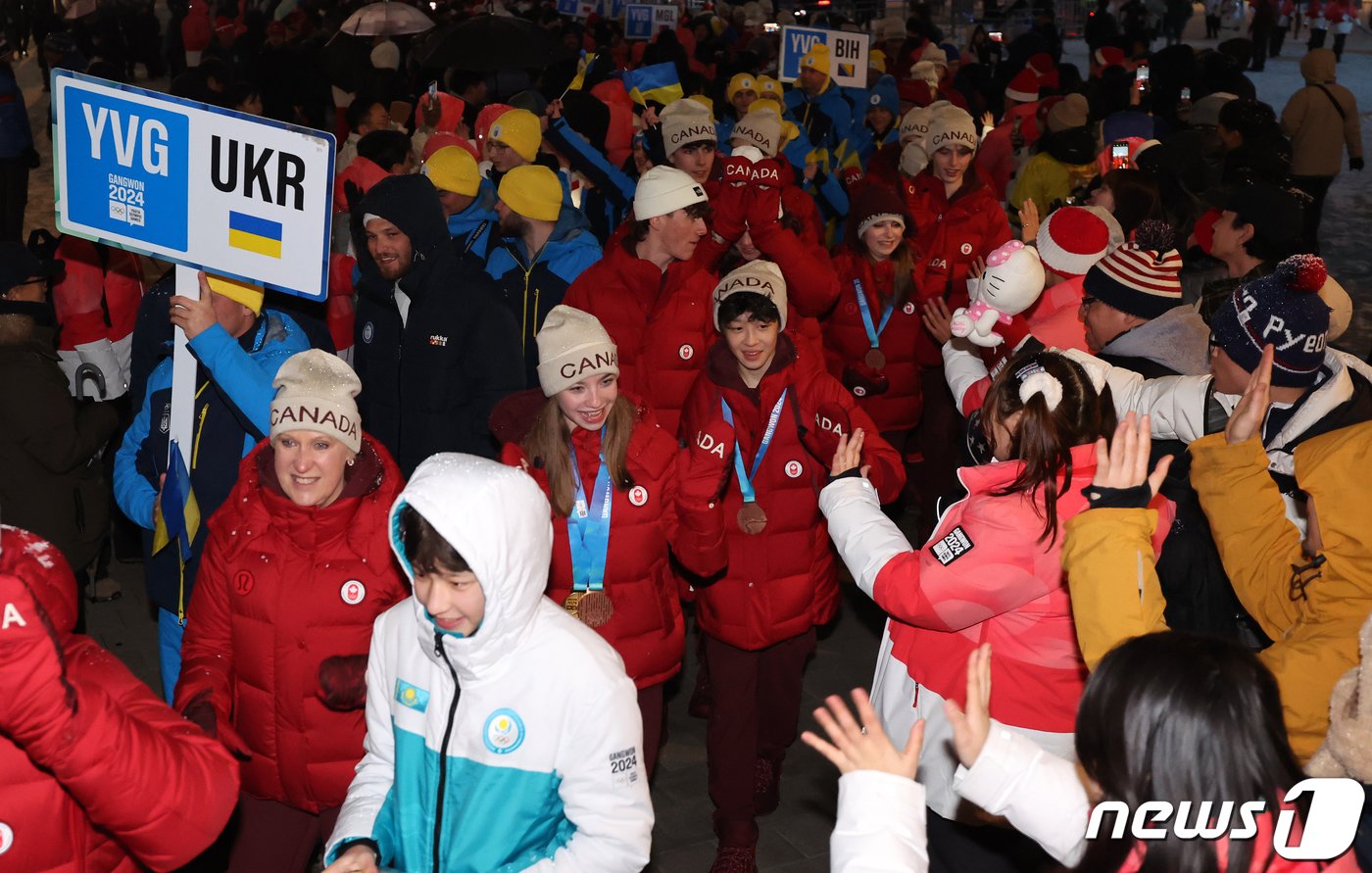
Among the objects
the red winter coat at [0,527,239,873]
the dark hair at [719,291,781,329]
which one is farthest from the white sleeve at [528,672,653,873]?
the dark hair at [719,291,781,329]

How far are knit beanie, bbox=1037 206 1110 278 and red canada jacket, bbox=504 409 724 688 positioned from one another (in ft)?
8.17

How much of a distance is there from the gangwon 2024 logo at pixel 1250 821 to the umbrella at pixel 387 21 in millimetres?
14007

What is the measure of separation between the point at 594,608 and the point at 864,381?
135 inches

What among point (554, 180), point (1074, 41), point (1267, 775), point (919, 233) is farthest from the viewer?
point (1074, 41)

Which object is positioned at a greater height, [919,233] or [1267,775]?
[1267,775]

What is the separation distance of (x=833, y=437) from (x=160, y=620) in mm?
2616

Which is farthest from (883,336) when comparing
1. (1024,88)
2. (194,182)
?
(1024,88)

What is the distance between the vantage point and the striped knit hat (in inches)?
213

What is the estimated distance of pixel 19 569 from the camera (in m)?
2.99

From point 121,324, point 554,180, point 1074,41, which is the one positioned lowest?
point 1074,41

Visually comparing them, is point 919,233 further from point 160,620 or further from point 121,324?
point 160,620

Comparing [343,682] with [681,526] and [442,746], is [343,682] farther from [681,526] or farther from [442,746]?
[681,526]

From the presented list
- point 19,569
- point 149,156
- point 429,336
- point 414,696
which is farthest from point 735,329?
point 19,569

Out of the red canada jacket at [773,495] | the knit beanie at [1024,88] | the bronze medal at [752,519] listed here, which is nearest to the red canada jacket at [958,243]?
the red canada jacket at [773,495]
